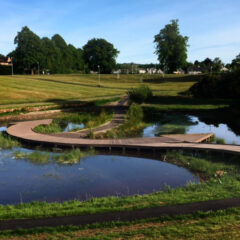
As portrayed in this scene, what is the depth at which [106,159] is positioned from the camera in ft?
56.6

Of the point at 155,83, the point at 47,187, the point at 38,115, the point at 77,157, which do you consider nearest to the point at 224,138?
the point at 77,157

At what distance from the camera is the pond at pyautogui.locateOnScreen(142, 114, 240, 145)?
82.7ft

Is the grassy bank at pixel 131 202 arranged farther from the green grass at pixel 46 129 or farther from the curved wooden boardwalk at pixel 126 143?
the green grass at pixel 46 129

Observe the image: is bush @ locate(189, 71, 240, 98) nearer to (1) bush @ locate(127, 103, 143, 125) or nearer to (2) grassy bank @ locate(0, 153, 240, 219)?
(1) bush @ locate(127, 103, 143, 125)

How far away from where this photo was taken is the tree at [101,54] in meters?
115

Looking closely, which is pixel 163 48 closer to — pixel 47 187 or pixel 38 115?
pixel 38 115

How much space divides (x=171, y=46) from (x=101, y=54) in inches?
1183

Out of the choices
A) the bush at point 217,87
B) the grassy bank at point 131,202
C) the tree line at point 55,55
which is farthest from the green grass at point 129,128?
the tree line at point 55,55

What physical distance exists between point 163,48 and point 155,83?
18.0 metres

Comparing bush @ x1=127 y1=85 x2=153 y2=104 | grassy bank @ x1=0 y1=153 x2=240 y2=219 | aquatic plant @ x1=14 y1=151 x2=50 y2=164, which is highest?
bush @ x1=127 y1=85 x2=153 y2=104

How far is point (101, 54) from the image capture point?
4510 inches

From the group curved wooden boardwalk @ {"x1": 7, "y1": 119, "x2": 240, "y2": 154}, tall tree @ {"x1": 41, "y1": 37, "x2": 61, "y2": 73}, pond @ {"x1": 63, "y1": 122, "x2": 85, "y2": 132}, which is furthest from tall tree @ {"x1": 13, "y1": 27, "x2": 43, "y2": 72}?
curved wooden boardwalk @ {"x1": 7, "y1": 119, "x2": 240, "y2": 154}

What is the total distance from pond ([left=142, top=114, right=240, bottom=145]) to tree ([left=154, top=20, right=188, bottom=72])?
64797 mm

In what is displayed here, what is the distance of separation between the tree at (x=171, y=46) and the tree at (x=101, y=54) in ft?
75.0
